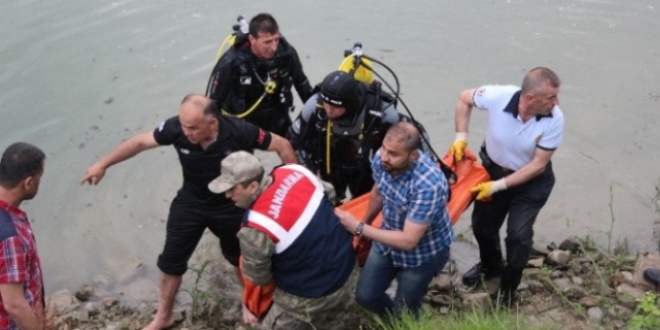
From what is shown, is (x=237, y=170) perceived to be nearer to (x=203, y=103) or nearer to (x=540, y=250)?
(x=203, y=103)

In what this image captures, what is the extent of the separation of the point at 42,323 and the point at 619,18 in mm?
8158

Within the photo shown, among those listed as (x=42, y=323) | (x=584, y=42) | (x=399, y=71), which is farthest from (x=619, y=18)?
(x=42, y=323)

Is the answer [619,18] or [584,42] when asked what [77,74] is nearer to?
[584,42]

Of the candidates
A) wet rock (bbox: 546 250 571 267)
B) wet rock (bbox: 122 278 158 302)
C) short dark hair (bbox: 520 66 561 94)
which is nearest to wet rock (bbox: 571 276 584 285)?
wet rock (bbox: 546 250 571 267)

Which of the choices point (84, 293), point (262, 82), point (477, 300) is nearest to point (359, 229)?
point (477, 300)

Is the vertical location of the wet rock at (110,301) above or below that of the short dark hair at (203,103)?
below

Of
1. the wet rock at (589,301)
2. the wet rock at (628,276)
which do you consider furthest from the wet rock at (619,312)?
the wet rock at (628,276)

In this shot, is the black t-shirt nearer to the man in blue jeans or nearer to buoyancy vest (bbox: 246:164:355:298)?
buoyancy vest (bbox: 246:164:355:298)

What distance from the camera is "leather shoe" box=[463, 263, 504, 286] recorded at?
547 cm

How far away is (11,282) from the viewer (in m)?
3.53

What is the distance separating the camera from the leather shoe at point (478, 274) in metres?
5.47

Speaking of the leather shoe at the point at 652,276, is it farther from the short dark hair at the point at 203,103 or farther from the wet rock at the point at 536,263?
the short dark hair at the point at 203,103

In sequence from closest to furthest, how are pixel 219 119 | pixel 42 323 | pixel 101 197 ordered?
pixel 42 323 < pixel 219 119 < pixel 101 197

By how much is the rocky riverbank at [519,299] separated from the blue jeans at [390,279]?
222mm
